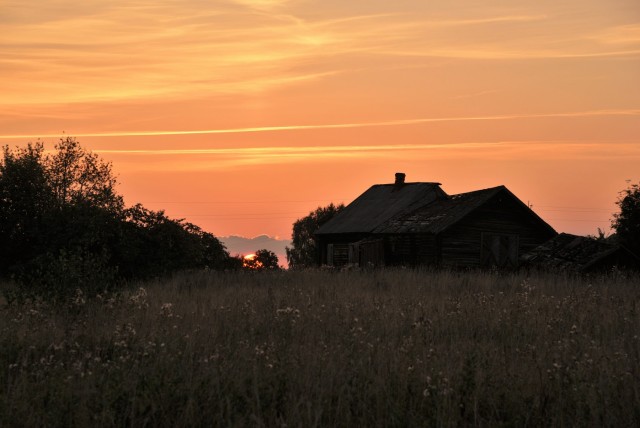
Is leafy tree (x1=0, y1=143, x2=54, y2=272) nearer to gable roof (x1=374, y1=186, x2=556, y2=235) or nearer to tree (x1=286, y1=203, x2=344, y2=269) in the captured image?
gable roof (x1=374, y1=186, x2=556, y2=235)

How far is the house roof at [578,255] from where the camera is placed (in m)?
28.3

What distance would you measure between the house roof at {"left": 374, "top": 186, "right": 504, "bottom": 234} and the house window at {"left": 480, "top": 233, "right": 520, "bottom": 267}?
6.83 feet

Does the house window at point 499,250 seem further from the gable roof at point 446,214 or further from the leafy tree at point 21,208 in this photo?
the leafy tree at point 21,208

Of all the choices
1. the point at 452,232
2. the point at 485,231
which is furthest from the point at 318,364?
the point at 485,231

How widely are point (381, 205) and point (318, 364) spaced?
124 feet

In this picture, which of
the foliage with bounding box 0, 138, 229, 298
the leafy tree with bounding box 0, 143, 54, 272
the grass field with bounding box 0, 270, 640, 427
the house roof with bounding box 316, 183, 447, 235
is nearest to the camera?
the grass field with bounding box 0, 270, 640, 427

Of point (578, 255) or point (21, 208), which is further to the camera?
point (21, 208)

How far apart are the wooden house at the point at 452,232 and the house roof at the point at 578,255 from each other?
6.36 meters

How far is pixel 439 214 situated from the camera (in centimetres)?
3897

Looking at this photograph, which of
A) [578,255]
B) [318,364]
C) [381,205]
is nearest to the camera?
[318,364]

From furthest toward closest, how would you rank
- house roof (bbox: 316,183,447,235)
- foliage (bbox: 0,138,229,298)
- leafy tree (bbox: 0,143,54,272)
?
house roof (bbox: 316,183,447,235)
leafy tree (bbox: 0,143,54,272)
foliage (bbox: 0,138,229,298)

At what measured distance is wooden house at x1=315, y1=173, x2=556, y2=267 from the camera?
123 ft

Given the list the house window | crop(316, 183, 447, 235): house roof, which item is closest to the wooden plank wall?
the house window

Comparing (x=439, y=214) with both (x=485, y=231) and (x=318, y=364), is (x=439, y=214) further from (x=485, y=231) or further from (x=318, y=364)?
(x=318, y=364)
